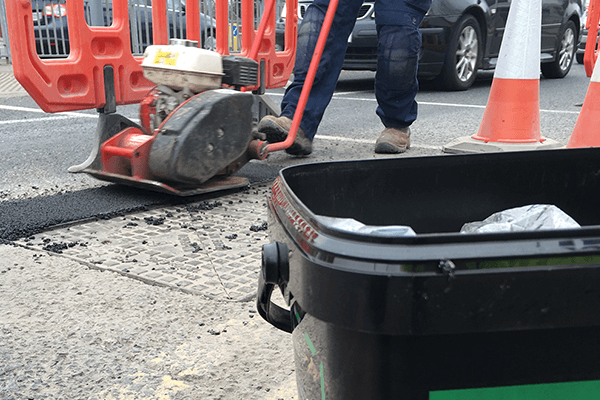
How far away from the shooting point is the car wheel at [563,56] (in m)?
9.55

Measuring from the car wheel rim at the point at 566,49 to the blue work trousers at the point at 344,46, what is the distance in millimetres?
6477

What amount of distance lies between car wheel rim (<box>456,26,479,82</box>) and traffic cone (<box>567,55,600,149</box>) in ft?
12.9

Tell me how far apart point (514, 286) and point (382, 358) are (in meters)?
0.19

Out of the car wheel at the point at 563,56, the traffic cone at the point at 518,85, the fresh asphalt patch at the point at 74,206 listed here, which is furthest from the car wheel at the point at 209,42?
the car wheel at the point at 563,56

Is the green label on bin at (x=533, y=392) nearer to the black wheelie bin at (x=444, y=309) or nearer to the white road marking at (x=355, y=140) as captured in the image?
the black wheelie bin at (x=444, y=309)

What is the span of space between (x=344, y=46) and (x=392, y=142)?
713 mm

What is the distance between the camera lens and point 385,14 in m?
3.98

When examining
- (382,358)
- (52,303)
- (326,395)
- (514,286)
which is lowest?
(52,303)

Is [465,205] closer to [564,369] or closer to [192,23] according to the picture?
[564,369]

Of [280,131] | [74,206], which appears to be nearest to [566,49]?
[280,131]

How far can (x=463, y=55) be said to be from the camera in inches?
305

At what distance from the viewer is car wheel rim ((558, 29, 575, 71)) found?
31.4 feet

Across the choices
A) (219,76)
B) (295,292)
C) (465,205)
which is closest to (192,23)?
(219,76)

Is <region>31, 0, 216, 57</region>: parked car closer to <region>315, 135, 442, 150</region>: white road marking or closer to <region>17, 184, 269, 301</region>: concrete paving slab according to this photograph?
<region>315, 135, 442, 150</region>: white road marking
